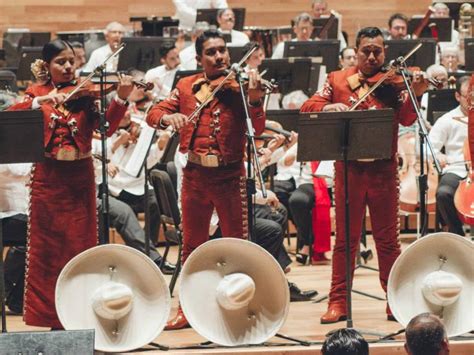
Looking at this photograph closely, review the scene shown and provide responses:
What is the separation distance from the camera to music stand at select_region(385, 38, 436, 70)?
938 centimetres

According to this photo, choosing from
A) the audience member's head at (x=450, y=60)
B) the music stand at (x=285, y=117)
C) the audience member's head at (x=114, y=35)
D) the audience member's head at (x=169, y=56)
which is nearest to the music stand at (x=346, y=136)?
the music stand at (x=285, y=117)

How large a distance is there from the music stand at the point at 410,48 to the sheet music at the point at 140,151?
3.02 meters

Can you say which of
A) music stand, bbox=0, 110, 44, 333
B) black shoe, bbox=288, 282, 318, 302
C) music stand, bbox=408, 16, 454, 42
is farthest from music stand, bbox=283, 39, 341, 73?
music stand, bbox=0, 110, 44, 333

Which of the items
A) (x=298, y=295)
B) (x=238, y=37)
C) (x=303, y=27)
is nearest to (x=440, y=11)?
(x=303, y=27)

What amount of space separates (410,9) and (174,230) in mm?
7323

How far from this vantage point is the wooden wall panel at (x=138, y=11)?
13.0m

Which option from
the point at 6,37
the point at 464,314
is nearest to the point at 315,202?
the point at 464,314

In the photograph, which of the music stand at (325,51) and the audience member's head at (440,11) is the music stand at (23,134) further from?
the audience member's head at (440,11)

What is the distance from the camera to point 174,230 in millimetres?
A: 6984

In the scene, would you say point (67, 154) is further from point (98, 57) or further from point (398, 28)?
point (398, 28)

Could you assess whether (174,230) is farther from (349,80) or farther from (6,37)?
(6,37)

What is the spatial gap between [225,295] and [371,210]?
1.03 meters

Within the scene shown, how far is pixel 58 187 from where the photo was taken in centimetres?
562

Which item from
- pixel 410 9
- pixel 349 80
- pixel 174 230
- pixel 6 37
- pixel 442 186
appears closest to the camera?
pixel 349 80
